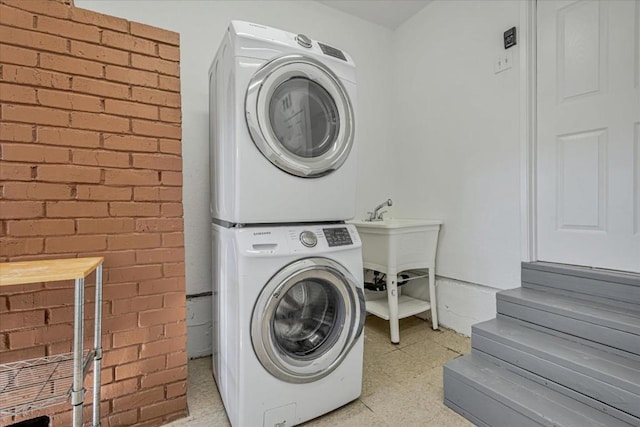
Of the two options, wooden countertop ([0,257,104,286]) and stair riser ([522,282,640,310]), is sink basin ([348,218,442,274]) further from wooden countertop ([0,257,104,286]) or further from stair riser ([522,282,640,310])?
wooden countertop ([0,257,104,286])

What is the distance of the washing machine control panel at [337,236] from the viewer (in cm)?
141

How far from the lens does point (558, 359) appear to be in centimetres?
131

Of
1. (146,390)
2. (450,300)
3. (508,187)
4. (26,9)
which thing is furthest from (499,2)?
(146,390)

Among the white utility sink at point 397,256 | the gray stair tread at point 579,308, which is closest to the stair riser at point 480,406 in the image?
the gray stair tread at point 579,308

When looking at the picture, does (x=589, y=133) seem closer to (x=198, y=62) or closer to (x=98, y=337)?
(x=198, y=62)

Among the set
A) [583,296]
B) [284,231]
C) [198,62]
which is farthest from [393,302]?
[198,62]

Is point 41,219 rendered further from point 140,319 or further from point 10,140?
point 140,319

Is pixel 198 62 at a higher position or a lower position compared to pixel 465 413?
higher

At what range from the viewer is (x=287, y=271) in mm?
1258

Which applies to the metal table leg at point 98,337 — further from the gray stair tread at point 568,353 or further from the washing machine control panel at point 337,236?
the gray stair tread at point 568,353

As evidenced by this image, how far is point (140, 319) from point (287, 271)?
72cm

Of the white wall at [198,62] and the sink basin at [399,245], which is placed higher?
the white wall at [198,62]

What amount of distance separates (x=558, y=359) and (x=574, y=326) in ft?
0.83

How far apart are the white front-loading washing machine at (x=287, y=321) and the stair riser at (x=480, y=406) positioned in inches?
18.0
